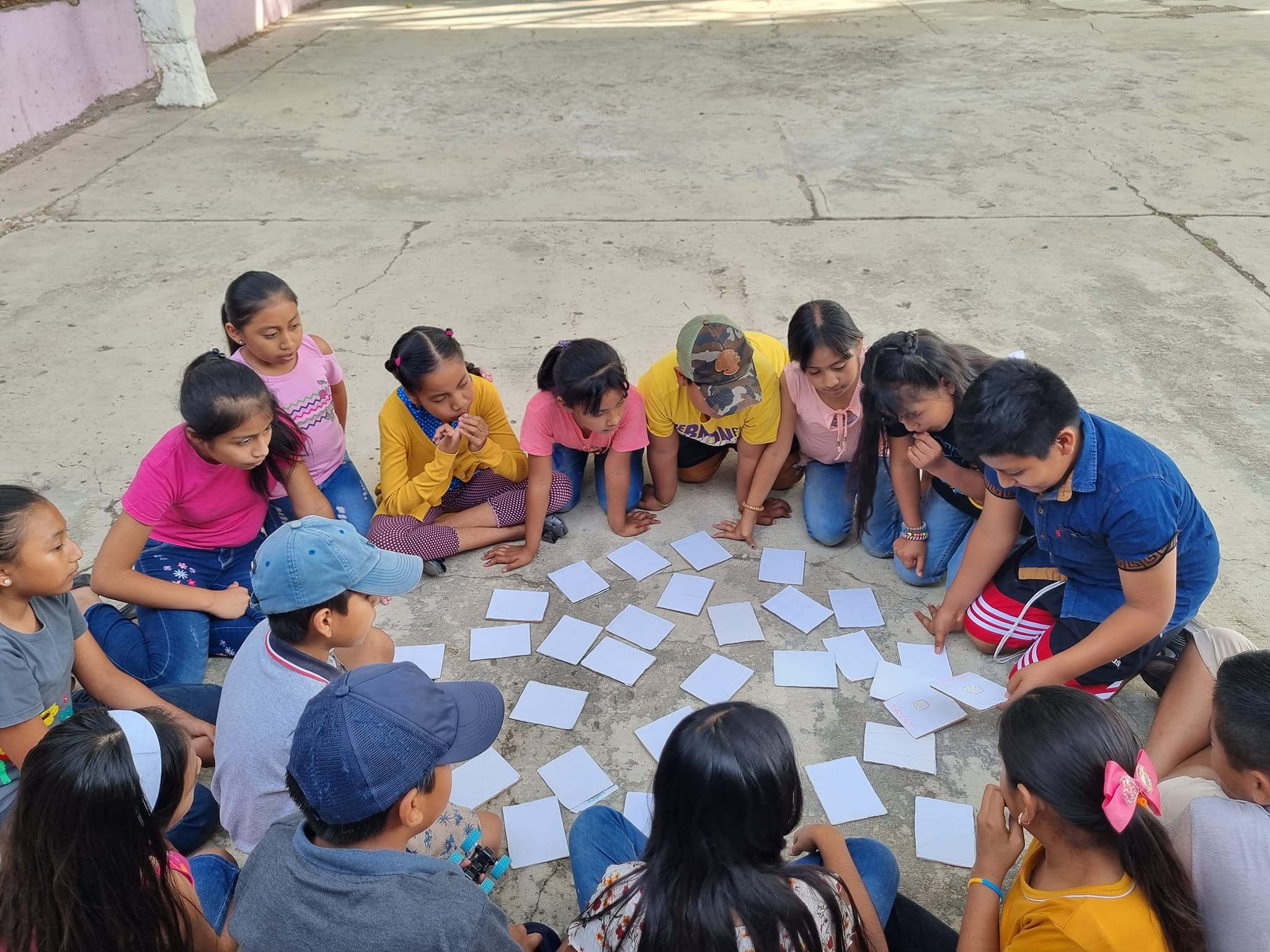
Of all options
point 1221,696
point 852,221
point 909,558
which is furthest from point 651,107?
point 1221,696

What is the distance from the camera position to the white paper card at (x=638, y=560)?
2.92 metres

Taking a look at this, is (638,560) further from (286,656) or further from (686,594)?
(286,656)

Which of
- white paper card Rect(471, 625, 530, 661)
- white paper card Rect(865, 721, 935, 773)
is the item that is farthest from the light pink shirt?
white paper card Rect(471, 625, 530, 661)

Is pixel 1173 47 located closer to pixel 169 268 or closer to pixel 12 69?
pixel 169 268

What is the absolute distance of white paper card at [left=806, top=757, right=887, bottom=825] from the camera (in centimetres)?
211

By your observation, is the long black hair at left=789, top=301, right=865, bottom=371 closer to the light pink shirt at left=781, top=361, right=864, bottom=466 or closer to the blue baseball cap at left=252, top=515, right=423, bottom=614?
the light pink shirt at left=781, top=361, right=864, bottom=466

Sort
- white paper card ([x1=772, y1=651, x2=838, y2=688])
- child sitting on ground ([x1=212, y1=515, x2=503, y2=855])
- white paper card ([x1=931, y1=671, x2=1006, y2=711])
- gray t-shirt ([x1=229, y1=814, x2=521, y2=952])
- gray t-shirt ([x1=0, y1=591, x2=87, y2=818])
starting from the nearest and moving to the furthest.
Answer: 1. gray t-shirt ([x1=229, y1=814, x2=521, y2=952])
2. child sitting on ground ([x1=212, y1=515, x2=503, y2=855])
3. gray t-shirt ([x1=0, y1=591, x2=87, y2=818])
4. white paper card ([x1=931, y1=671, x2=1006, y2=711])
5. white paper card ([x1=772, y1=651, x2=838, y2=688])

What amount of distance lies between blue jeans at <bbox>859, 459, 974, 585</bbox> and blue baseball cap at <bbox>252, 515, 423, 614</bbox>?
5.31 ft

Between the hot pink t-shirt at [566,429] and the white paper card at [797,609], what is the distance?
67 cm

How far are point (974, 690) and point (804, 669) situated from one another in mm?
452

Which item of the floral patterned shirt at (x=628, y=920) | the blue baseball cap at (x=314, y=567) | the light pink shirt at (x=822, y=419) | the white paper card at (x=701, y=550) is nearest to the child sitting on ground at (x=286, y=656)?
the blue baseball cap at (x=314, y=567)

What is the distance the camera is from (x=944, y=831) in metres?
2.06

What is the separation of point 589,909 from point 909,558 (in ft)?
5.55

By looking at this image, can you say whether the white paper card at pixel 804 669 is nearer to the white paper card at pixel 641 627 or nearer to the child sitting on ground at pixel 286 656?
the white paper card at pixel 641 627
